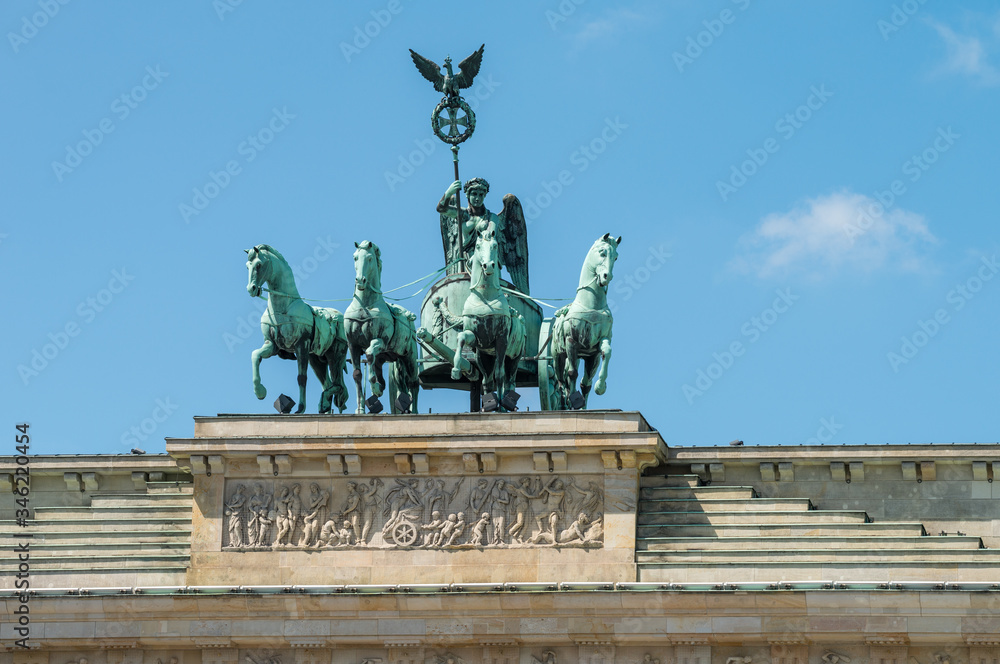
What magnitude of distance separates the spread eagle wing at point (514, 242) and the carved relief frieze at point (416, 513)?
8.99 m

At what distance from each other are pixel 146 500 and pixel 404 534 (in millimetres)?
5038

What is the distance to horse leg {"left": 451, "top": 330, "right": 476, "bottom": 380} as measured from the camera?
47.0m

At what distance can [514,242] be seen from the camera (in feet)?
176

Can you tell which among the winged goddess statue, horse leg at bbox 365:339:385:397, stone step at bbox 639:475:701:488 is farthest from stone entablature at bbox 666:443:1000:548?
the winged goddess statue

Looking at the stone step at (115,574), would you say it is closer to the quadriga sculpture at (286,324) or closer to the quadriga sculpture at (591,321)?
the quadriga sculpture at (286,324)

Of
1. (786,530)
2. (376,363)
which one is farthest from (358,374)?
(786,530)

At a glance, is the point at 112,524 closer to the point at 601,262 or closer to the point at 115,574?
the point at 115,574

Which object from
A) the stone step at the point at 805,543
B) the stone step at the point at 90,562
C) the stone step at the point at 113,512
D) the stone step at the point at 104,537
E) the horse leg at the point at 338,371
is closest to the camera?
the stone step at the point at 805,543

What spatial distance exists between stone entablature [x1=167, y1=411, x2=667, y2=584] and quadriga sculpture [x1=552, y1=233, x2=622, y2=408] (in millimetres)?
2169

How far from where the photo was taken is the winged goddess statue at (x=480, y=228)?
52.8 metres

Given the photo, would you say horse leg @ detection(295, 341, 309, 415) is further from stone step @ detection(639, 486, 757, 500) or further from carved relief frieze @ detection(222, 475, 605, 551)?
stone step @ detection(639, 486, 757, 500)

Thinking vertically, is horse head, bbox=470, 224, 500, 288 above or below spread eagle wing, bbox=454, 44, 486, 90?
below

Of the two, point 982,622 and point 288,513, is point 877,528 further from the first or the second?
point 288,513

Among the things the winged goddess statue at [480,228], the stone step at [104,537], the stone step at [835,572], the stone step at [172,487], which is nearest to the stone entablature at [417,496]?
the stone step at [104,537]
